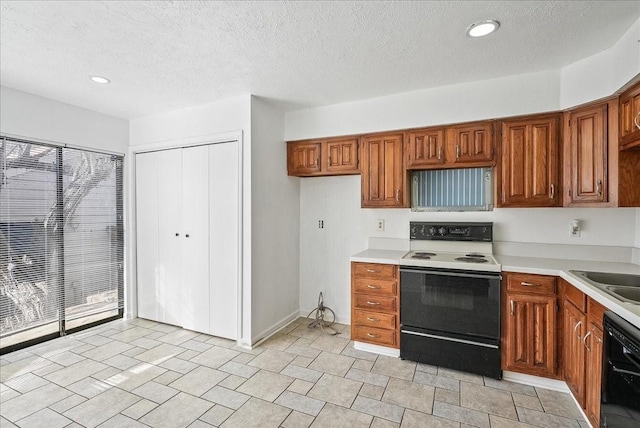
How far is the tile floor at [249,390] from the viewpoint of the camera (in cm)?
197

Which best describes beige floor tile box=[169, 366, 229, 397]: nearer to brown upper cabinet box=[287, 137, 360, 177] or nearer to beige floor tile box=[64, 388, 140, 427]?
beige floor tile box=[64, 388, 140, 427]

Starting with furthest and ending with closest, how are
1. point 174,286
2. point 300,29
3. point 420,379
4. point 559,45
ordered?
1. point 174,286
2. point 420,379
3. point 559,45
4. point 300,29

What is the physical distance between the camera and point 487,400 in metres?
2.15

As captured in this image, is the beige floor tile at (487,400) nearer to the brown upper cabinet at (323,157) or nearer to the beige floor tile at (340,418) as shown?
the beige floor tile at (340,418)

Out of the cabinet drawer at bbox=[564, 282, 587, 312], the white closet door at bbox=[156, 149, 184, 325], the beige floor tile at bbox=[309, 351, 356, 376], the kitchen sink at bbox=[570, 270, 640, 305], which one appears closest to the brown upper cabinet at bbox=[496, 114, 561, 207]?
the kitchen sink at bbox=[570, 270, 640, 305]

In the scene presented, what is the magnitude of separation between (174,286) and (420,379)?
2763 mm

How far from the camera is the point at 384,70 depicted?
97.3 inches

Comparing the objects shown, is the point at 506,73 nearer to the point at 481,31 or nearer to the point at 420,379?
the point at 481,31

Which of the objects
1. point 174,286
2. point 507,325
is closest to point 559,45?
point 507,325

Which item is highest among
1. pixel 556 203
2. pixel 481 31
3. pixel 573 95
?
pixel 481 31

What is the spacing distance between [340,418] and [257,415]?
21.9 inches

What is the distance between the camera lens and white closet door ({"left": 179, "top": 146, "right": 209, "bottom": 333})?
3.26 m

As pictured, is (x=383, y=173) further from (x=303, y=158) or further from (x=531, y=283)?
(x=531, y=283)

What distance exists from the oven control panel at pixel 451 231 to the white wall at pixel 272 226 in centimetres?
143
